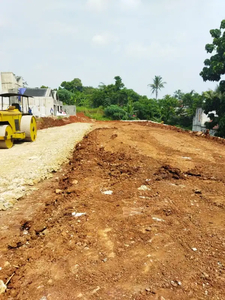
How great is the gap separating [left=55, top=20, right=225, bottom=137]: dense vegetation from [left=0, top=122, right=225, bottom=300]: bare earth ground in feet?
46.7

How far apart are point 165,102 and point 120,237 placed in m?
37.9

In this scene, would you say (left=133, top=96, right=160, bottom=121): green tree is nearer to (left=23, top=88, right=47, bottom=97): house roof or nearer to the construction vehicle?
(left=23, top=88, right=47, bottom=97): house roof

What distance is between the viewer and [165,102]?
39.0 meters

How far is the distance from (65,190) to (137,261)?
9.53 feet

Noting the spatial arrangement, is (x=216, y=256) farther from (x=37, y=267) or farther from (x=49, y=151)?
(x=49, y=151)

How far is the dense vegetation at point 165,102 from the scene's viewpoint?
18.6 meters

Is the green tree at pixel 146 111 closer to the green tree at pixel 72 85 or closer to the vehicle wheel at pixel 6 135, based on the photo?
the green tree at pixel 72 85

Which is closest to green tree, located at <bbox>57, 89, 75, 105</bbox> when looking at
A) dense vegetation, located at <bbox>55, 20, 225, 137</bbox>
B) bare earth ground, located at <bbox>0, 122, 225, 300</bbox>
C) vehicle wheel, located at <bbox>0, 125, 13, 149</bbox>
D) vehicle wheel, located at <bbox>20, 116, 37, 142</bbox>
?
dense vegetation, located at <bbox>55, 20, 225, 137</bbox>

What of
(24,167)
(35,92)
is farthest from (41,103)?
(24,167)

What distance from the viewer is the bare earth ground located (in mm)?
2430

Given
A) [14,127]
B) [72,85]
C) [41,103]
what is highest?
[72,85]

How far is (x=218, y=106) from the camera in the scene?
18.5 meters

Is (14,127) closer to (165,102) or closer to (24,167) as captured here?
(24,167)

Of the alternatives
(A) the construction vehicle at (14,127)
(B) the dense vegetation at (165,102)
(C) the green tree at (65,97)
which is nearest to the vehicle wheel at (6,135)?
(A) the construction vehicle at (14,127)
